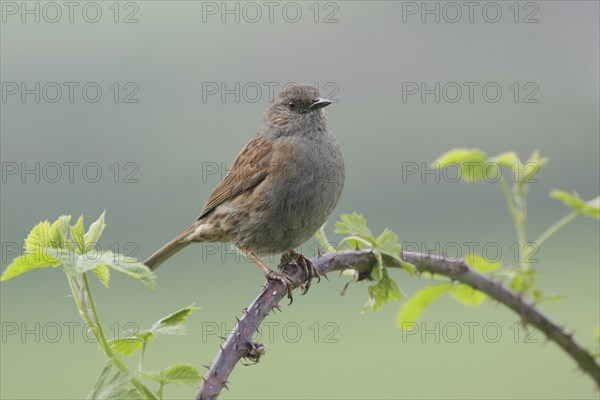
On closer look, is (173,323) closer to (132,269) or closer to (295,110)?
(132,269)

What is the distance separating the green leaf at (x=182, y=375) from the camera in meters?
1.56

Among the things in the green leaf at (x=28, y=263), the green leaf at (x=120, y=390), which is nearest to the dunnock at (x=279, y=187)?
the green leaf at (x=28, y=263)

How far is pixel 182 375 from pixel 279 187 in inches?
109

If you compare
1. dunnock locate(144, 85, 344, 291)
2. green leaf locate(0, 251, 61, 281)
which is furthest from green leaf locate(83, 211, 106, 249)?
dunnock locate(144, 85, 344, 291)

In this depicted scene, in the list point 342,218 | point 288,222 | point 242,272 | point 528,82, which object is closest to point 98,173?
point 242,272

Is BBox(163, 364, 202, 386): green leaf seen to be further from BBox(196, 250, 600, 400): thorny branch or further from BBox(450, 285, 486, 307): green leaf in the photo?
BBox(450, 285, 486, 307): green leaf

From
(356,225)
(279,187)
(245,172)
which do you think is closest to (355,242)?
(356,225)

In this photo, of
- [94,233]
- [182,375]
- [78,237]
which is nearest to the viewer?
[182,375]

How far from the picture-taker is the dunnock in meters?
4.17

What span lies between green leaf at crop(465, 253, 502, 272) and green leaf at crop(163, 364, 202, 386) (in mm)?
545

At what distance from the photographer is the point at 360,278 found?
192cm

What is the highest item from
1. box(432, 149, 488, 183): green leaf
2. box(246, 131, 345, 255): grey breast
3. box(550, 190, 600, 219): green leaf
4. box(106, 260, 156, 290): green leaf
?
box(432, 149, 488, 183): green leaf

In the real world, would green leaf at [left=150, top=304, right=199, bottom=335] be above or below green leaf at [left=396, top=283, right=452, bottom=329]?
below

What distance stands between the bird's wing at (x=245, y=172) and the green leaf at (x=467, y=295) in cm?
291
